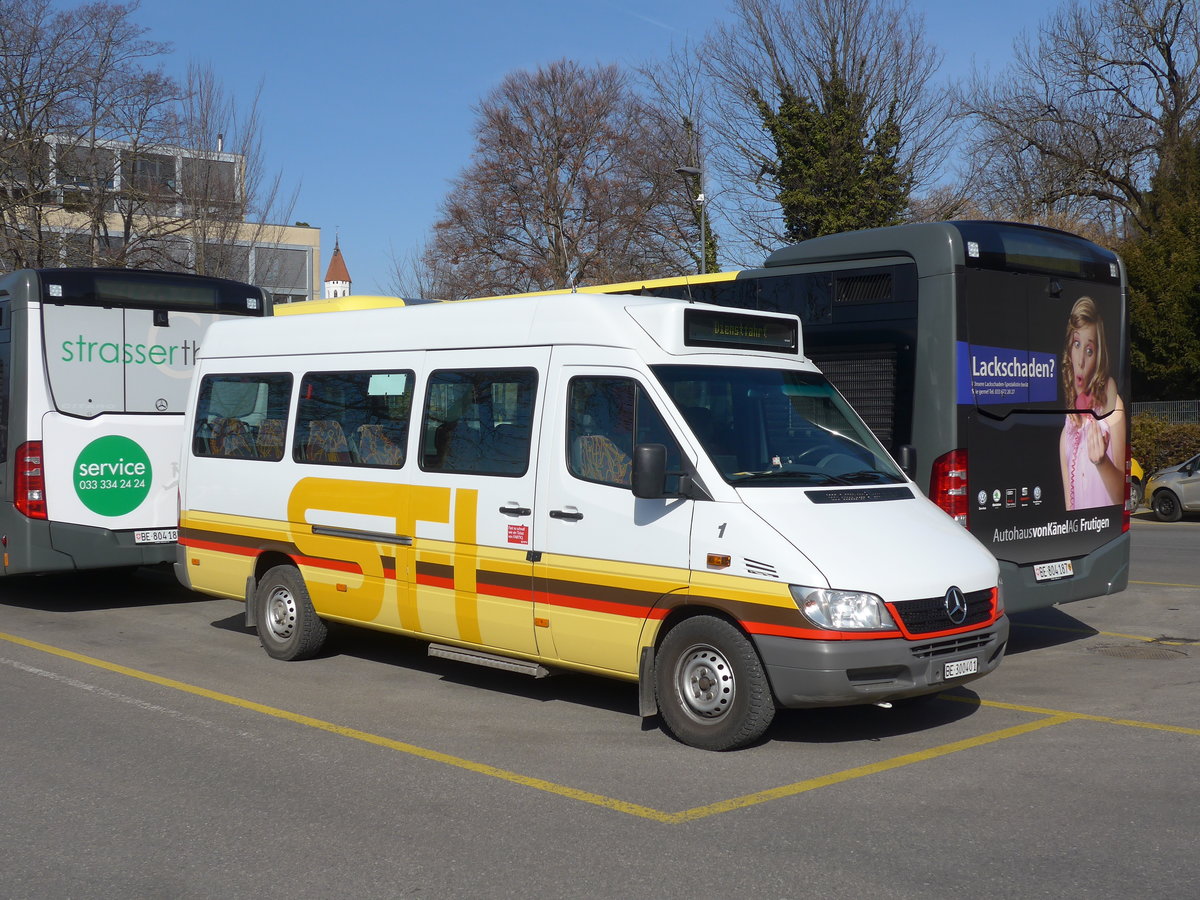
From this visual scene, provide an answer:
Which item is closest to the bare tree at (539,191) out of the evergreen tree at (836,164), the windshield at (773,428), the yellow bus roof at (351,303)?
the evergreen tree at (836,164)

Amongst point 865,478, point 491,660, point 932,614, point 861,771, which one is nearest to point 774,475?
point 865,478

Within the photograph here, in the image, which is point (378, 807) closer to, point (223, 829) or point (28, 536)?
point (223, 829)

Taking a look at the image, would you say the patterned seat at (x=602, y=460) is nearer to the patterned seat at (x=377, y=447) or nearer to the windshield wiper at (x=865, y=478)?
the windshield wiper at (x=865, y=478)

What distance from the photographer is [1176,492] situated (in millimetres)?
23547

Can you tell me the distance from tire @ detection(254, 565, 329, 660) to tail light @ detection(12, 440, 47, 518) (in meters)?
3.11

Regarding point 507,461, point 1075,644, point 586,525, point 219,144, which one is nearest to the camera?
point 586,525

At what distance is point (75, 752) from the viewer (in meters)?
7.11

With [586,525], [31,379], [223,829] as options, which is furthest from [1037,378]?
[31,379]

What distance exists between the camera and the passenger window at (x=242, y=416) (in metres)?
10.1

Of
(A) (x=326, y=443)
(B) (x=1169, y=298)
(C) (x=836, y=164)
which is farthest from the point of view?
(C) (x=836, y=164)

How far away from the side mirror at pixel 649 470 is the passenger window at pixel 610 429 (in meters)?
0.26

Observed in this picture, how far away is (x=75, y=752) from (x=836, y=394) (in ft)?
16.4

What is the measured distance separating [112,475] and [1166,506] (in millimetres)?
19000

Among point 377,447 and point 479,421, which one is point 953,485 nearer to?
point 479,421
